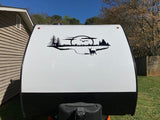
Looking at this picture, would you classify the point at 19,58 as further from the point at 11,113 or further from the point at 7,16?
the point at 11,113

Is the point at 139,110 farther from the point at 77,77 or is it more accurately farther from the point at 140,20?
the point at 140,20

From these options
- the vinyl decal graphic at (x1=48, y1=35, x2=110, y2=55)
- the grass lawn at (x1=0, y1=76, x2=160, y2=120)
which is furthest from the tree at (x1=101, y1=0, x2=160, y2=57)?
the vinyl decal graphic at (x1=48, y1=35, x2=110, y2=55)

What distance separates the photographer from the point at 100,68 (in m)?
2.51

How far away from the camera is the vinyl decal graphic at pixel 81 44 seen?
261 centimetres

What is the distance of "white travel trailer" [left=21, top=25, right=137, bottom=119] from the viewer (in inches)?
97.2

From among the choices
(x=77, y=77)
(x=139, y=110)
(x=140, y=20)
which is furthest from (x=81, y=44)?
(x=140, y=20)

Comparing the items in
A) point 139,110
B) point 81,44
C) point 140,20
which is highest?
point 140,20

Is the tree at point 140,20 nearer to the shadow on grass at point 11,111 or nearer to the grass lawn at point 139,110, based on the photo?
the grass lawn at point 139,110

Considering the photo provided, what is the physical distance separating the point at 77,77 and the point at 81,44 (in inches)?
24.3

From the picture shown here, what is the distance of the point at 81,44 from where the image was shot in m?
2.68

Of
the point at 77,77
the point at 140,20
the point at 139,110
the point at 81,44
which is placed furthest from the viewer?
the point at 140,20

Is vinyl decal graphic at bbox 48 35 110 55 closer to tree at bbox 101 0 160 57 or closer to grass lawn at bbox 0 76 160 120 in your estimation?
grass lawn at bbox 0 76 160 120

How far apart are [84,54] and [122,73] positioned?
0.73 m

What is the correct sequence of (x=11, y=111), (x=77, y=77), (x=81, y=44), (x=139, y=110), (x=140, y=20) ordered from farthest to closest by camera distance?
(x=140, y=20)
(x=139, y=110)
(x=11, y=111)
(x=81, y=44)
(x=77, y=77)
